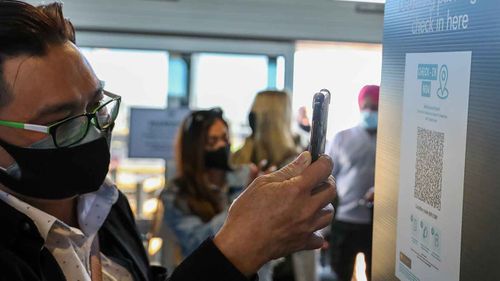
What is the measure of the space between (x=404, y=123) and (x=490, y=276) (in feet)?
1.05

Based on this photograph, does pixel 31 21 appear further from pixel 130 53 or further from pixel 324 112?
pixel 130 53

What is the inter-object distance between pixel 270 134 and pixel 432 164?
2.60m

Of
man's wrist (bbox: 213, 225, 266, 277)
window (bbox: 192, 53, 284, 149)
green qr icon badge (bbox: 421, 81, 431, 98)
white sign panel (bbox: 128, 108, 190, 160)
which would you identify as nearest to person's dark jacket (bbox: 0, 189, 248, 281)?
man's wrist (bbox: 213, 225, 266, 277)

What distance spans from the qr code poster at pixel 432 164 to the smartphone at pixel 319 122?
0.13 m

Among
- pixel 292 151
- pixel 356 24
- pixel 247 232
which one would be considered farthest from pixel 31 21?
pixel 356 24

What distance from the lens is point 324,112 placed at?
943mm

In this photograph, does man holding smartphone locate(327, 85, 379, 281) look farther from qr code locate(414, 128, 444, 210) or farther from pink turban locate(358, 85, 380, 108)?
qr code locate(414, 128, 444, 210)

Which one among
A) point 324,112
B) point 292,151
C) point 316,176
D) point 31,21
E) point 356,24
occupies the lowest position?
point 292,151

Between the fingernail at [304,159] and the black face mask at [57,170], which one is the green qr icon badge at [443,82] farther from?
the black face mask at [57,170]

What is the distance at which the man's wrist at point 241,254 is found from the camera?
3.24 ft

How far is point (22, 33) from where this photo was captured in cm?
117

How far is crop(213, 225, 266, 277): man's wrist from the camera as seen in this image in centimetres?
99

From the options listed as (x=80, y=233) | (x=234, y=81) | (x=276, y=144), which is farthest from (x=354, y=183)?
(x=80, y=233)

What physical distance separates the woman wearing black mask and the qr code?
1977 millimetres
